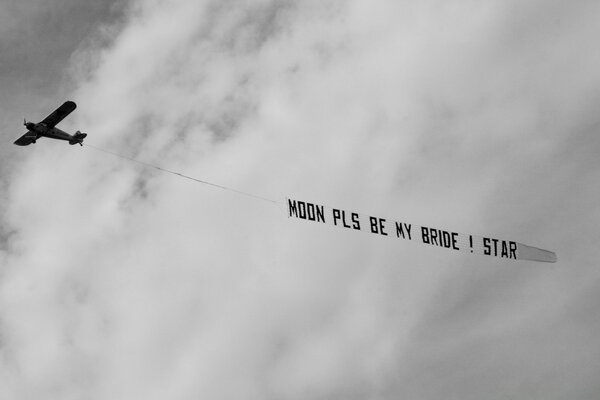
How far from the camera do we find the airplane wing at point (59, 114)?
292 ft

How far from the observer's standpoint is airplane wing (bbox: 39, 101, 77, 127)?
292 ft

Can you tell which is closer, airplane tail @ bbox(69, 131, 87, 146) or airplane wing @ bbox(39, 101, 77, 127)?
→ airplane wing @ bbox(39, 101, 77, 127)

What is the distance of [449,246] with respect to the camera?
82375 mm

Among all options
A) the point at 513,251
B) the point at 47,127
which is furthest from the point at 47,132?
the point at 513,251

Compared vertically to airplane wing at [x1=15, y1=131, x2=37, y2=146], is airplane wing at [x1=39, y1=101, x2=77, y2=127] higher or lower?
higher

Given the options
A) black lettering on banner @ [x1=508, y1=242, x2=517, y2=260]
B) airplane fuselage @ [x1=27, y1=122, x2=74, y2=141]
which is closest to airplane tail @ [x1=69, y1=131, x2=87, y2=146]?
airplane fuselage @ [x1=27, y1=122, x2=74, y2=141]

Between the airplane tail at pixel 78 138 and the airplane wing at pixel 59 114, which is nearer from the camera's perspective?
the airplane wing at pixel 59 114

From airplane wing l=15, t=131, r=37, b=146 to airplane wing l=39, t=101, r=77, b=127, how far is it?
2526mm

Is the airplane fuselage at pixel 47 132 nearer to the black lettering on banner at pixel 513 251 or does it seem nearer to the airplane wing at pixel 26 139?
the airplane wing at pixel 26 139

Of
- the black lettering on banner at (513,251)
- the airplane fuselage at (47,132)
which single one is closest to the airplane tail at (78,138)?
the airplane fuselage at (47,132)

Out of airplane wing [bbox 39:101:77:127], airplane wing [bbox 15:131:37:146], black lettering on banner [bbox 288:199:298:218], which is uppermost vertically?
airplane wing [bbox 39:101:77:127]

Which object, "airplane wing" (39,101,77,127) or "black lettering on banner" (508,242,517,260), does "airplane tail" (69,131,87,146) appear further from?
"black lettering on banner" (508,242,517,260)

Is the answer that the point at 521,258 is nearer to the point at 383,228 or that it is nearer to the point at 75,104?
the point at 383,228

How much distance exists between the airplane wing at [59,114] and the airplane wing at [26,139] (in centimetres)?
253
